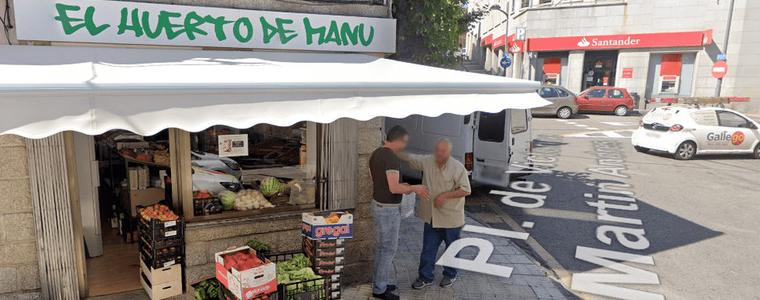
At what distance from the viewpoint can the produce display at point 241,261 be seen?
4160 mm

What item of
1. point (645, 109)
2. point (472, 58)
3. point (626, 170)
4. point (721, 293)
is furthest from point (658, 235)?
point (472, 58)

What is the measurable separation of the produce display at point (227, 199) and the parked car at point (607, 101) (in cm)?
2207

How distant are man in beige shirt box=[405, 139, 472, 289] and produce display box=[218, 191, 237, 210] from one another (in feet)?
6.67

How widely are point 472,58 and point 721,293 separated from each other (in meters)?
57.9

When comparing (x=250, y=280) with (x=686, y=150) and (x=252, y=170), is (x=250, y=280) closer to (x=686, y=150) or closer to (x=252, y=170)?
(x=252, y=170)

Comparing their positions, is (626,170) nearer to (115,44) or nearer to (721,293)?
(721,293)

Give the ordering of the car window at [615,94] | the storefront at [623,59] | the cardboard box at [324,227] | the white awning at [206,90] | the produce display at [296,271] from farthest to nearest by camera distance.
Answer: the storefront at [623,59] → the car window at [615,94] → the cardboard box at [324,227] → the produce display at [296,271] → the white awning at [206,90]

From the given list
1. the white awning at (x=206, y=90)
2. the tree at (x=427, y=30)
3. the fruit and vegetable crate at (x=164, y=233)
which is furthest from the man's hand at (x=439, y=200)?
the tree at (x=427, y=30)

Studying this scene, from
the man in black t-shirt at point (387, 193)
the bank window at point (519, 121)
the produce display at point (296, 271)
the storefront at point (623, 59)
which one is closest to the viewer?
the produce display at point (296, 271)

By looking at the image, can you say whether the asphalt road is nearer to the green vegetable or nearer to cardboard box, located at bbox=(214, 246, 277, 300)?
cardboard box, located at bbox=(214, 246, 277, 300)

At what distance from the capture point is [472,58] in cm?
6178

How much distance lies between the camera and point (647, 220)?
28.2 feet

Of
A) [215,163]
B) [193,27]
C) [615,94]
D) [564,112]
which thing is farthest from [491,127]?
[615,94]

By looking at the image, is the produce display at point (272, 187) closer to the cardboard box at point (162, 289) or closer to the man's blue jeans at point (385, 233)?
the man's blue jeans at point (385, 233)
